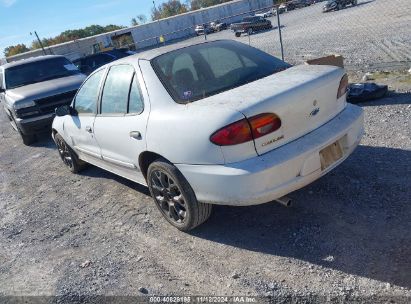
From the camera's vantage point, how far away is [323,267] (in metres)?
2.83

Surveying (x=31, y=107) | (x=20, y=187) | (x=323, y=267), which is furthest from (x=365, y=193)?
(x=31, y=107)

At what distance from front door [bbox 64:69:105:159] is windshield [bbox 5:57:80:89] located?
15.2ft

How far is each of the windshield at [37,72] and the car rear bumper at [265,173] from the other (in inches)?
288

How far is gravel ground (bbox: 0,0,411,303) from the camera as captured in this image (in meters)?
2.76

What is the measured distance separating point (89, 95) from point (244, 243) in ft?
8.62

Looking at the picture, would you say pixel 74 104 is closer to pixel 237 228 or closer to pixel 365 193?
pixel 237 228

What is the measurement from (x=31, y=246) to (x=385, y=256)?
3480 mm

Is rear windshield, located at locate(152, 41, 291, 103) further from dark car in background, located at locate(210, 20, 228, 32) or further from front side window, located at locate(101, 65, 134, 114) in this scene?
dark car in background, located at locate(210, 20, 228, 32)

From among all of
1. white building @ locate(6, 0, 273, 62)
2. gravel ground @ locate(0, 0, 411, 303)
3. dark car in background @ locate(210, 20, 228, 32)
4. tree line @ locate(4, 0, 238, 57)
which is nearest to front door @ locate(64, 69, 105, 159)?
gravel ground @ locate(0, 0, 411, 303)

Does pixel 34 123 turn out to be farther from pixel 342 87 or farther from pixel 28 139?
pixel 342 87

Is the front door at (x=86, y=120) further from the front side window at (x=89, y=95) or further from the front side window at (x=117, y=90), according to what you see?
the front side window at (x=117, y=90)

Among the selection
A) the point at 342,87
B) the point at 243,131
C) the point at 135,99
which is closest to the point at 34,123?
the point at 135,99

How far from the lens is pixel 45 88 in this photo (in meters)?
8.42

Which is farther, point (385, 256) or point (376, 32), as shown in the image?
point (376, 32)
